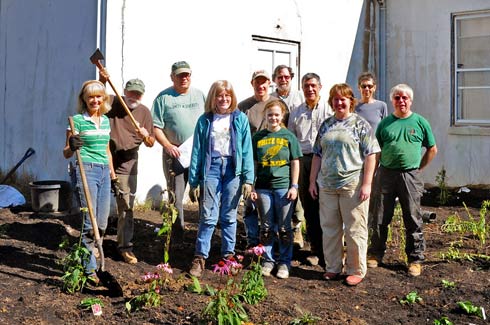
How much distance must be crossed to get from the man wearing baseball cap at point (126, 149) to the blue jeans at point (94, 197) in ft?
1.67

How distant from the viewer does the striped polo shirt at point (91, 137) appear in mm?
5551

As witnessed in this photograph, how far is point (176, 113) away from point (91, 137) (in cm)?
134

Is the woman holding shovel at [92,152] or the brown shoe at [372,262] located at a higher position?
the woman holding shovel at [92,152]

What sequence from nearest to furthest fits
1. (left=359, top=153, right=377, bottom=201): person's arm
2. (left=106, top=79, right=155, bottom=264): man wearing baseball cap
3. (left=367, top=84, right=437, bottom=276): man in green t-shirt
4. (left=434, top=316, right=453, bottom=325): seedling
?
(left=434, top=316, right=453, bottom=325): seedling → (left=359, top=153, right=377, bottom=201): person's arm → (left=367, top=84, right=437, bottom=276): man in green t-shirt → (left=106, top=79, right=155, bottom=264): man wearing baseball cap

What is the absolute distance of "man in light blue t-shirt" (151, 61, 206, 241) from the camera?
6.69 m

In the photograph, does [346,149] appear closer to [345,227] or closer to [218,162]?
[345,227]

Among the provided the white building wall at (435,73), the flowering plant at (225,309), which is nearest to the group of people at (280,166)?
the flowering plant at (225,309)

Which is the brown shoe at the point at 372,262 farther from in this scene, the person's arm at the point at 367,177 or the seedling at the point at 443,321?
the seedling at the point at 443,321

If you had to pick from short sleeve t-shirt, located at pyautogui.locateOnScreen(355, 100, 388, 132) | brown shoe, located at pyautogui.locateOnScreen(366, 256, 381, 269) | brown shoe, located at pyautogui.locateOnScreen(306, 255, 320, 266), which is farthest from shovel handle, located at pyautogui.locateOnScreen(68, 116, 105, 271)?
short sleeve t-shirt, located at pyautogui.locateOnScreen(355, 100, 388, 132)

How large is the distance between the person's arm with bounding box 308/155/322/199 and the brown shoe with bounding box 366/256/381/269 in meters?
0.91

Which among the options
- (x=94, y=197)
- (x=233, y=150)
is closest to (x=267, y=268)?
(x=233, y=150)

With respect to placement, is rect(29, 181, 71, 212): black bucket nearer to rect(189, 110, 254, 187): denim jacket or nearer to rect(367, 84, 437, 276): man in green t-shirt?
rect(189, 110, 254, 187): denim jacket

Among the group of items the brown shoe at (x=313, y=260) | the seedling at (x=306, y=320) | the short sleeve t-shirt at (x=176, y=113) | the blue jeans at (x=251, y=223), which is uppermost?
the short sleeve t-shirt at (x=176, y=113)

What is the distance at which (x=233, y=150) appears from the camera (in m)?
5.88
